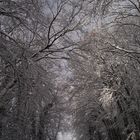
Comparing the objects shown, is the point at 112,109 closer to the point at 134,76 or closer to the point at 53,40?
the point at 134,76

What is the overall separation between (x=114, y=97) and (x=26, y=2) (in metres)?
9.61

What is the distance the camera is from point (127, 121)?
1608 centimetres

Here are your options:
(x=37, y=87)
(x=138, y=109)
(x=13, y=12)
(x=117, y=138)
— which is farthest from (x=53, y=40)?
(x=117, y=138)

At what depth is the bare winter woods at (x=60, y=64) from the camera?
597 centimetres

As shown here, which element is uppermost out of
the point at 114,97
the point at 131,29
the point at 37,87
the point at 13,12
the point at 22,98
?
the point at 131,29

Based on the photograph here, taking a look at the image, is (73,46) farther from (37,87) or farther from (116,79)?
(116,79)

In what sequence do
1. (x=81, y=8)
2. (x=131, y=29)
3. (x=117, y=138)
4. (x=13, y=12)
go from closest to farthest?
(x=13, y=12), (x=81, y=8), (x=131, y=29), (x=117, y=138)

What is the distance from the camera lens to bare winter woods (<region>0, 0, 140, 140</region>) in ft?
19.6

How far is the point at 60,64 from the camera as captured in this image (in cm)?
1012

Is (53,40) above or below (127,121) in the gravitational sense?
above

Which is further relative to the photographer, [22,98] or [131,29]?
[131,29]

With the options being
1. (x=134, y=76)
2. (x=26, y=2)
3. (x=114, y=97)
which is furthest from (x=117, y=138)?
(x=26, y=2)

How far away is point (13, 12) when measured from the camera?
5684 millimetres

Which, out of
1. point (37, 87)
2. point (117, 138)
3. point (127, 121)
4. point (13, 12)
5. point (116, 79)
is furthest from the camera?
point (117, 138)
